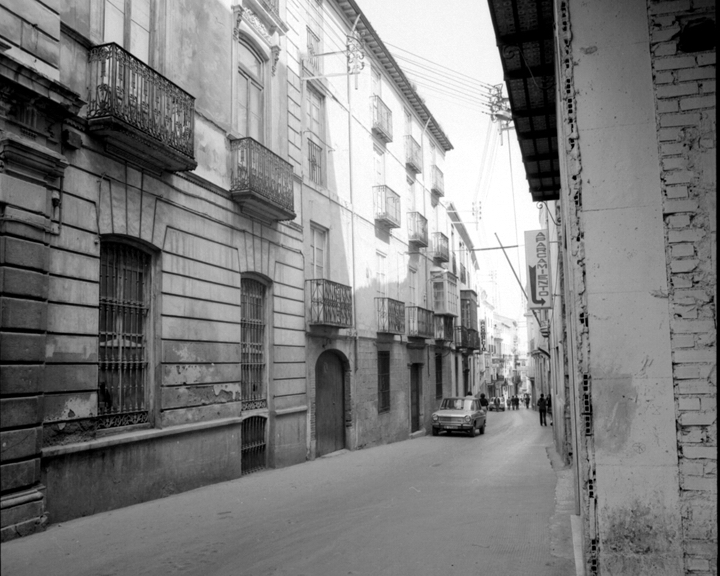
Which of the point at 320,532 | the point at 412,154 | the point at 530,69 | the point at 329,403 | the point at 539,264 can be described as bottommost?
the point at 320,532

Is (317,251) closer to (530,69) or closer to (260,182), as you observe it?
(260,182)

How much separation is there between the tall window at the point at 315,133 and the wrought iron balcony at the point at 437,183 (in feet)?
44.1

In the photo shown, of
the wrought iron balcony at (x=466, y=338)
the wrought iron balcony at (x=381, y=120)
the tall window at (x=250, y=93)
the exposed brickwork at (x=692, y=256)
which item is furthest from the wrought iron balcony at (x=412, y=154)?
the exposed brickwork at (x=692, y=256)

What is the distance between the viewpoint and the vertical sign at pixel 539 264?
59.2 feet

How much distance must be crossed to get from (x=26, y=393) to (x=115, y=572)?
2.52 metres

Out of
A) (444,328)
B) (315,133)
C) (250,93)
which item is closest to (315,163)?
(315,133)

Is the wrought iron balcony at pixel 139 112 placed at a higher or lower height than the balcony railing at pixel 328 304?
higher

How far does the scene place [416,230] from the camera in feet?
89.2

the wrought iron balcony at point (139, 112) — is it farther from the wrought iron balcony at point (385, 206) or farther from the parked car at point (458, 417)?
the parked car at point (458, 417)

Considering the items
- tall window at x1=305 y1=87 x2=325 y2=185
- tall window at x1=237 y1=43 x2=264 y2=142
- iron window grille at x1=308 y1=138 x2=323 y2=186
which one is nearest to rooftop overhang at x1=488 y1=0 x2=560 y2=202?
tall window at x1=237 y1=43 x2=264 y2=142

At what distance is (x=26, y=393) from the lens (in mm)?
7648

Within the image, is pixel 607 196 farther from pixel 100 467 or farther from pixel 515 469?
pixel 515 469

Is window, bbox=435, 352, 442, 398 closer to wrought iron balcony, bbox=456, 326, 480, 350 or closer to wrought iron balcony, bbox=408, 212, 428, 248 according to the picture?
wrought iron balcony, bbox=456, 326, 480, 350

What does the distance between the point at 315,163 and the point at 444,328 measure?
1474 centimetres
